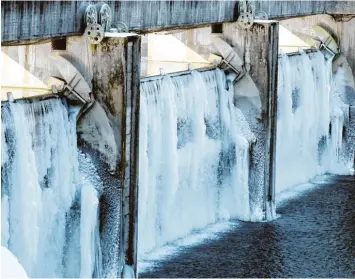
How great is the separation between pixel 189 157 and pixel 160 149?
1.42 meters

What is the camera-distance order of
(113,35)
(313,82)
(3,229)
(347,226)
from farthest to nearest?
(313,82) → (347,226) → (113,35) → (3,229)

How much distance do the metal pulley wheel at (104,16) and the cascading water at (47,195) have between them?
62.3 inches

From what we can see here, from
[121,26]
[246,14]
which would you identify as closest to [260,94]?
[246,14]

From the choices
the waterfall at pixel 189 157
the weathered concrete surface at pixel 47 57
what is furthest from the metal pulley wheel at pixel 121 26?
the waterfall at pixel 189 157

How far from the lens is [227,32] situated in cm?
2592

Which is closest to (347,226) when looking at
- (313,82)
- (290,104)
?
(290,104)

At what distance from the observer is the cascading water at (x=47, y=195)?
1788cm

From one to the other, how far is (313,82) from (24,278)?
20.6 metres

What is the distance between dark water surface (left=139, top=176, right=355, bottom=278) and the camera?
20375 mm

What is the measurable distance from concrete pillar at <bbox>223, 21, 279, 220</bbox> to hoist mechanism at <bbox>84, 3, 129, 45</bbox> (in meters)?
6.56

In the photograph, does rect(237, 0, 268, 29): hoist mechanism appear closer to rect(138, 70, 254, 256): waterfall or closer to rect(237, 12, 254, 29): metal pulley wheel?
rect(237, 12, 254, 29): metal pulley wheel

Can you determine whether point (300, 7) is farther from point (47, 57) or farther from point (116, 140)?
point (116, 140)

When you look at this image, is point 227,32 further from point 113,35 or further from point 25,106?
point 25,106

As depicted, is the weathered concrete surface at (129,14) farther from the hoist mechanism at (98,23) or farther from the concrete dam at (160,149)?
the hoist mechanism at (98,23)
